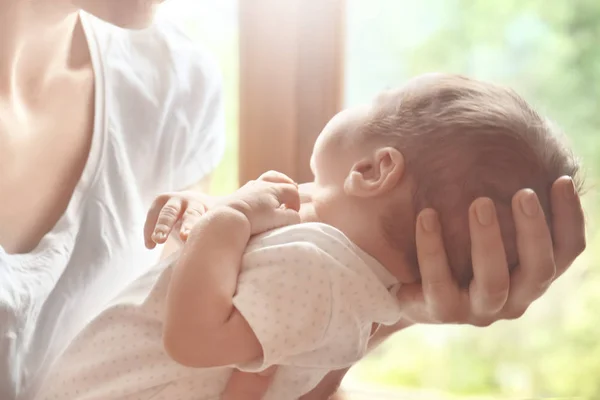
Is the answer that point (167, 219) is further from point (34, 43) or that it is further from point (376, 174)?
point (34, 43)

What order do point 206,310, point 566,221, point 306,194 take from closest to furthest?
point 206,310
point 566,221
point 306,194

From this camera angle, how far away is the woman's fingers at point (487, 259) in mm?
774

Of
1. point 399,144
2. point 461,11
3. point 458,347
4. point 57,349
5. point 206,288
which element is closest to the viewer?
point 206,288

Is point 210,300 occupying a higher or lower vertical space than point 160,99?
lower

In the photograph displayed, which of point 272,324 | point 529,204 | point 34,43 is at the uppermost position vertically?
point 34,43

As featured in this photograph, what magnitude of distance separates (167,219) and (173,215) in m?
0.01

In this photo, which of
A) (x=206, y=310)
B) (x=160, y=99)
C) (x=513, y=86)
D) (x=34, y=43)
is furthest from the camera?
(x=513, y=86)

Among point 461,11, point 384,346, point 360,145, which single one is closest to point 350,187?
point 360,145

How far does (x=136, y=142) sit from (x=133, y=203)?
3.9 inches

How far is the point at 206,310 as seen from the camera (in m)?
0.73

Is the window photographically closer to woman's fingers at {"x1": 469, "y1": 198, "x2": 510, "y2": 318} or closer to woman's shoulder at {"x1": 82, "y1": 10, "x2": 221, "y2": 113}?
woman's shoulder at {"x1": 82, "y1": 10, "x2": 221, "y2": 113}

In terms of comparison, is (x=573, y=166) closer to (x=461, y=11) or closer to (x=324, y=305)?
(x=324, y=305)

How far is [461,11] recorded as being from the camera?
1.54 meters

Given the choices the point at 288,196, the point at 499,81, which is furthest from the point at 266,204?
the point at 499,81
